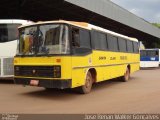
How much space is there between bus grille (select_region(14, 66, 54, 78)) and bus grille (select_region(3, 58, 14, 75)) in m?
4.04

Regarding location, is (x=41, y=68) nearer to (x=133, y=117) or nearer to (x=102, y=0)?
(x=133, y=117)

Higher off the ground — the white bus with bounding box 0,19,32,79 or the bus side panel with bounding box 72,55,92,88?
the white bus with bounding box 0,19,32,79

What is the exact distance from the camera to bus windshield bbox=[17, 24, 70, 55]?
36.6 ft

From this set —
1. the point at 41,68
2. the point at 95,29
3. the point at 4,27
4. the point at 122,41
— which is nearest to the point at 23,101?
the point at 41,68

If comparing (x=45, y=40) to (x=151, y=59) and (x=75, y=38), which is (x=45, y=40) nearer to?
(x=75, y=38)

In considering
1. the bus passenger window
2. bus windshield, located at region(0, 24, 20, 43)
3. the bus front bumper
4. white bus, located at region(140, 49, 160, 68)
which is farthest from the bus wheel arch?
Result: white bus, located at region(140, 49, 160, 68)

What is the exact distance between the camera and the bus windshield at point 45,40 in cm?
1114

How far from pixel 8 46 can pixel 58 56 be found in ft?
19.0

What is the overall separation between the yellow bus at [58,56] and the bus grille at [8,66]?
3.83m

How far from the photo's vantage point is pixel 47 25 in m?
11.6

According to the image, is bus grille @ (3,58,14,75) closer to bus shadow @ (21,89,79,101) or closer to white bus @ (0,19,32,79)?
white bus @ (0,19,32,79)

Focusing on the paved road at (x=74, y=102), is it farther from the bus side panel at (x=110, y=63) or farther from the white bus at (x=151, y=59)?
the white bus at (x=151, y=59)

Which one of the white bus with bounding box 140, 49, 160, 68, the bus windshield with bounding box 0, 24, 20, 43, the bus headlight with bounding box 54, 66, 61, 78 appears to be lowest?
the bus headlight with bounding box 54, 66, 61, 78

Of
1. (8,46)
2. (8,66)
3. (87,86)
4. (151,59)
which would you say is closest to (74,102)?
(87,86)
